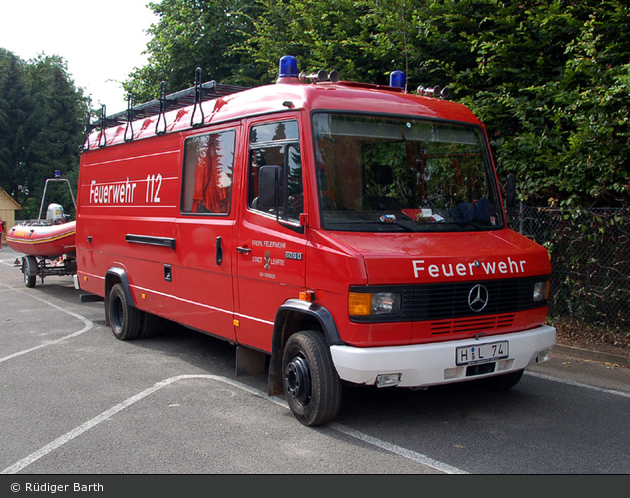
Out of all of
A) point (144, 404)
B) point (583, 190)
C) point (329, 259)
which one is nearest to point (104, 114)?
point (144, 404)

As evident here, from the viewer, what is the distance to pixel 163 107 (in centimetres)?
798

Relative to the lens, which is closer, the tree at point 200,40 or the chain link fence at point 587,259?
the chain link fence at point 587,259

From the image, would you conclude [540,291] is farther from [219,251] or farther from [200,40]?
[200,40]

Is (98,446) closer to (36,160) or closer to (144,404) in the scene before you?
(144,404)

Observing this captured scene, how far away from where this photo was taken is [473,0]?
367 inches

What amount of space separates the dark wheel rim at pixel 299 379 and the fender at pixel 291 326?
0.26 m

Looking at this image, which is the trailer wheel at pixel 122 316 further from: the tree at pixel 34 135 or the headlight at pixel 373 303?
the tree at pixel 34 135

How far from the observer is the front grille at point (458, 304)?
4679 millimetres

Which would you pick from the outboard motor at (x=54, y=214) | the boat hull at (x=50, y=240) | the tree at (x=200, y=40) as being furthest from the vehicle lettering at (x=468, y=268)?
the outboard motor at (x=54, y=214)

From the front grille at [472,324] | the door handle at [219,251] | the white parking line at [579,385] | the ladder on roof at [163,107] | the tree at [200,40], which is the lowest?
the white parking line at [579,385]

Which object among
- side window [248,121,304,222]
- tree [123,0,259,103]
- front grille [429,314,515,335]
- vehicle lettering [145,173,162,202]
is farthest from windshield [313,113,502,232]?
tree [123,0,259,103]

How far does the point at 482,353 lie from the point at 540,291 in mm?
942

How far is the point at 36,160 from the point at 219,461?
152ft

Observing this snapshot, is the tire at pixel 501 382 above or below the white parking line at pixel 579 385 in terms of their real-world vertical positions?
above
